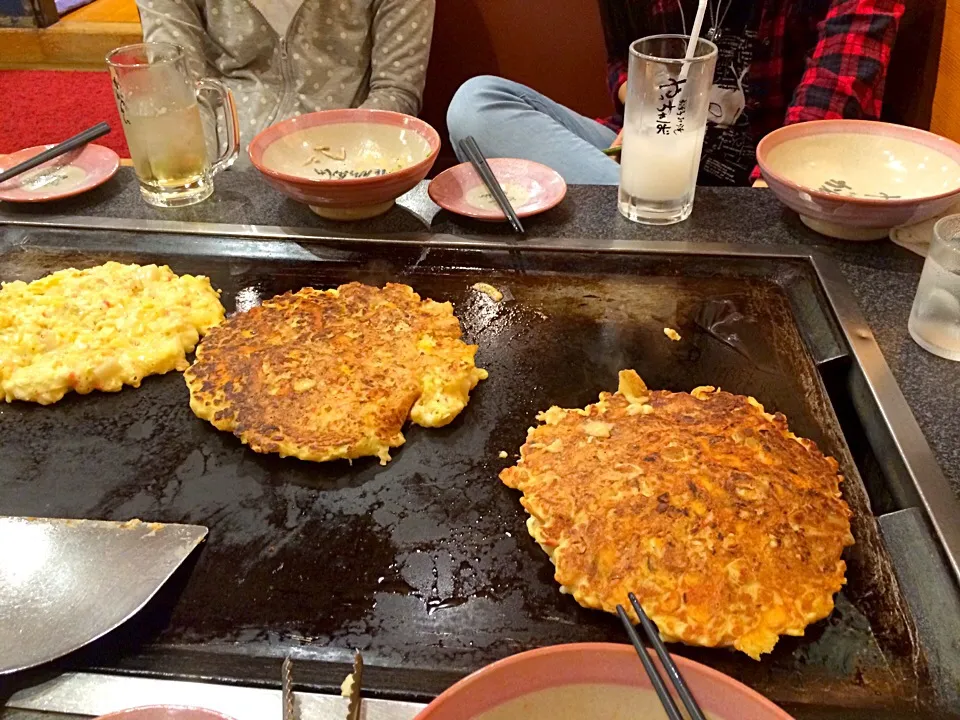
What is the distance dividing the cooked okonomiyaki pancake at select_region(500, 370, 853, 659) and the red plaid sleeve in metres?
1.41

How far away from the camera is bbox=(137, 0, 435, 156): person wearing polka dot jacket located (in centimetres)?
260

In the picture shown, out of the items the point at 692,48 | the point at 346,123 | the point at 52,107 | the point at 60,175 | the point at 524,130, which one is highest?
the point at 692,48

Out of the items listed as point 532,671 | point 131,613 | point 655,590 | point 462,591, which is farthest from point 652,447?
point 131,613

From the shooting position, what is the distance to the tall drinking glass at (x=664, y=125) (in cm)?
153

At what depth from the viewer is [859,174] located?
1710 mm

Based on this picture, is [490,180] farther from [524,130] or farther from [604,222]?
[524,130]

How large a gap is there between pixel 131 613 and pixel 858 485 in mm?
1034

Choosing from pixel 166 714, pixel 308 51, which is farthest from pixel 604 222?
pixel 308 51

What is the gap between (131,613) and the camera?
3.01ft

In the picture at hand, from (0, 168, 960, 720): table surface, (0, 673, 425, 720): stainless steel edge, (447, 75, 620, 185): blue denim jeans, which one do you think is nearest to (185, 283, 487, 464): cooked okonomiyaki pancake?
(0, 168, 960, 720): table surface

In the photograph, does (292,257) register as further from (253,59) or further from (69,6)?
(69,6)

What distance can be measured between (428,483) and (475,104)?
5.46 feet

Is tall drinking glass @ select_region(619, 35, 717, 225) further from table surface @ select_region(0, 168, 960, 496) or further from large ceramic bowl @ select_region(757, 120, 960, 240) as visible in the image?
large ceramic bowl @ select_region(757, 120, 960, 240)

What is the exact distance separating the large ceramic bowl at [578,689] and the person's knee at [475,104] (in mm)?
1977
